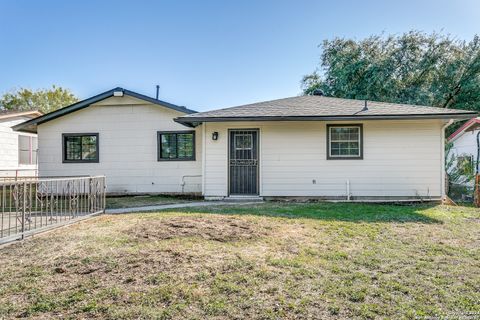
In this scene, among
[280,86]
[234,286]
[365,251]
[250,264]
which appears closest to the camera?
[234,286]

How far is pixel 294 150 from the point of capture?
929 cm

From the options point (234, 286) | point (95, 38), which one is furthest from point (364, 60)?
point (234, 286)

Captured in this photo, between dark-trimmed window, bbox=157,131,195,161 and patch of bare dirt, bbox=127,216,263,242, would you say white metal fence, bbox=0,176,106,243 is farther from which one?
dark-trimmed window, bbox=157,131,195,161

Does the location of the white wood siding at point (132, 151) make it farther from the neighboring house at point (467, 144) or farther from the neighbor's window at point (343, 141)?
the neighboring house at point (467, 144)

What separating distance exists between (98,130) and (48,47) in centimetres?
1245

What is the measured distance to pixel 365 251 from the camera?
13.6ft

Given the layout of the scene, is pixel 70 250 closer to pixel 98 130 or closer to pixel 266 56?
pixel 98 130

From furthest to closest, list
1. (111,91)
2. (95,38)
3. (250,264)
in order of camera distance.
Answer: (95,38)
(111,91)
(250,264)

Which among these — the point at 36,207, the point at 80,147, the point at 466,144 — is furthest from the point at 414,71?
the point at 36,207

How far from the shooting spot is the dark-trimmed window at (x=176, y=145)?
35.7 feet

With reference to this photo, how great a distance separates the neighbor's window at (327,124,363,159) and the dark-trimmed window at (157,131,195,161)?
4.70 m

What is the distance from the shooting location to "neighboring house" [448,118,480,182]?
12617 millimetres

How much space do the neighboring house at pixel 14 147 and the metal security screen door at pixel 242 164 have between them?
33.6 feet

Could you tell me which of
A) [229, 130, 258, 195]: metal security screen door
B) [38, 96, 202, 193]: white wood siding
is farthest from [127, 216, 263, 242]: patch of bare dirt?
[38, 96, 202, 193]: white wood siding
